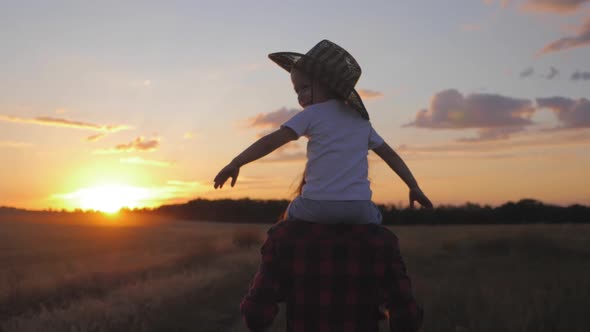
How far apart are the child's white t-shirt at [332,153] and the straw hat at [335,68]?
8 cm

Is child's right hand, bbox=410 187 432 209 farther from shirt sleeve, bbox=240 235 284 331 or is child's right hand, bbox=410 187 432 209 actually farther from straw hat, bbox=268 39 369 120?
shirt sleeve, bbox=240 235 284 331

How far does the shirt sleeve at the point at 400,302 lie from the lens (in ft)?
10.7

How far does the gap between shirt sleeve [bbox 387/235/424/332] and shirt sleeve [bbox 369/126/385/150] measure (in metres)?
0.59

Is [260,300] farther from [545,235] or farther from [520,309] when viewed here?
[545,235]

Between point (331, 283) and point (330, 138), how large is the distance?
74cm

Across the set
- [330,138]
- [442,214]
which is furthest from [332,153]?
[442,214]

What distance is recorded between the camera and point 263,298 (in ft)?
10.7

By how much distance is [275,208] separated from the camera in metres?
50.8

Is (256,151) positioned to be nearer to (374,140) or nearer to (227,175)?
(227,175)

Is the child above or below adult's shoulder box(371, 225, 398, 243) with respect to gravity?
above

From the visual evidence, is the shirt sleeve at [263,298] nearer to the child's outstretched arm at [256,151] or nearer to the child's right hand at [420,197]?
the child's outstretched arm at [256,151]

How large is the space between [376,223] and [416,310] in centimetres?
49

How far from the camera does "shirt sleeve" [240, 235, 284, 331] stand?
324 cm

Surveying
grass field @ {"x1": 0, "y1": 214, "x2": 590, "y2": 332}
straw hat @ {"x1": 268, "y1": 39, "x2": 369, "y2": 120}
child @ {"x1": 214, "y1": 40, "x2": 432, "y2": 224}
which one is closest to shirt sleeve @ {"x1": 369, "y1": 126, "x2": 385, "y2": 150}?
child @ {"x1": 214, "y1": 40, "x2": 432, "y2": 224}
